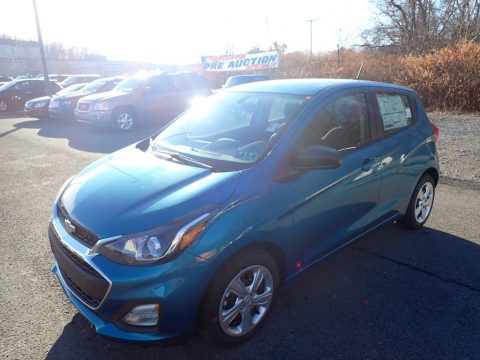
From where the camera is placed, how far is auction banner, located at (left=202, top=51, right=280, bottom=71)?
81.2 feet

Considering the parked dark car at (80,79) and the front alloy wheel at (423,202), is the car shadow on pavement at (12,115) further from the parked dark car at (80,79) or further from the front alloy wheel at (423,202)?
the front alloy wheel at (423,202)

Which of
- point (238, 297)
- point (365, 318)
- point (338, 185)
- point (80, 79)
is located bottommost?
point (365, 318)

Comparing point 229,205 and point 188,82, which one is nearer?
point 229,205

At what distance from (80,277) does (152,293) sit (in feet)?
1.75

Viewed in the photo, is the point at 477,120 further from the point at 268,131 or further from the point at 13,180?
the point at 13,180

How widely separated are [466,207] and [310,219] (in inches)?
133

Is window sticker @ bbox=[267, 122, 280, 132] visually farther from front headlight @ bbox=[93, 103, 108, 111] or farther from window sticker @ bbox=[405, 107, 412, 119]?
front headlight @ bbox=[93, 103, 108, 111]

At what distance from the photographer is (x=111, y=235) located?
233 centimetres

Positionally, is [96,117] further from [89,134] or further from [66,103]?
[66,103]

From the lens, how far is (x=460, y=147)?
8.02 metres

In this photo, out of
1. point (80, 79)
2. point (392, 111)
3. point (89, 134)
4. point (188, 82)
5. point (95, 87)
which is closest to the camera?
point (392, 111)

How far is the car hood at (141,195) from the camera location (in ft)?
7.82

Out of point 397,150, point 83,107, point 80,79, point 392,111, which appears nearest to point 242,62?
point 80,79

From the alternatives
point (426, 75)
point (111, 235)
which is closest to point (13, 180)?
point (111, 235)
